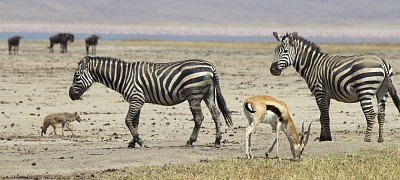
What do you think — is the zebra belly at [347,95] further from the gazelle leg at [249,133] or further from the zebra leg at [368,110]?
the gazelle leg at [249,133]

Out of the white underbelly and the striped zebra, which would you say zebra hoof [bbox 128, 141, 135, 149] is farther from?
the white underbelly

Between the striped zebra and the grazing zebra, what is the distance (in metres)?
1.54

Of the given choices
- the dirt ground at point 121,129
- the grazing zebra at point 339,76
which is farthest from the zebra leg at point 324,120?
the dirt ground at point 121,129

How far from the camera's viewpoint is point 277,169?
11844 mm

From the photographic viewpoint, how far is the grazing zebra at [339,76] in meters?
14.9

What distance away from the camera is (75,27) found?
4771 inches

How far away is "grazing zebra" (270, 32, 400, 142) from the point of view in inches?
587

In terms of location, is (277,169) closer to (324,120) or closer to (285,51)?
(324,120)

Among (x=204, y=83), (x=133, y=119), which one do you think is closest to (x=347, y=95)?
(x=204, y=83)

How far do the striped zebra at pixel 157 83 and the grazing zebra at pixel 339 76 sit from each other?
1543 mm

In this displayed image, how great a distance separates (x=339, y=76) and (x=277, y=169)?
3715mm

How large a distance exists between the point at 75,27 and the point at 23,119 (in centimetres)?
Answer: 10351

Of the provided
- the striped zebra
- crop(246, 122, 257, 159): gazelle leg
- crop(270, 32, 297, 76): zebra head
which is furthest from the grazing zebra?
crop(246, 122, 257, 159): gazelle leg

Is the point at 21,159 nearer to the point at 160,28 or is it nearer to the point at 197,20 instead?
the point at 160,28
